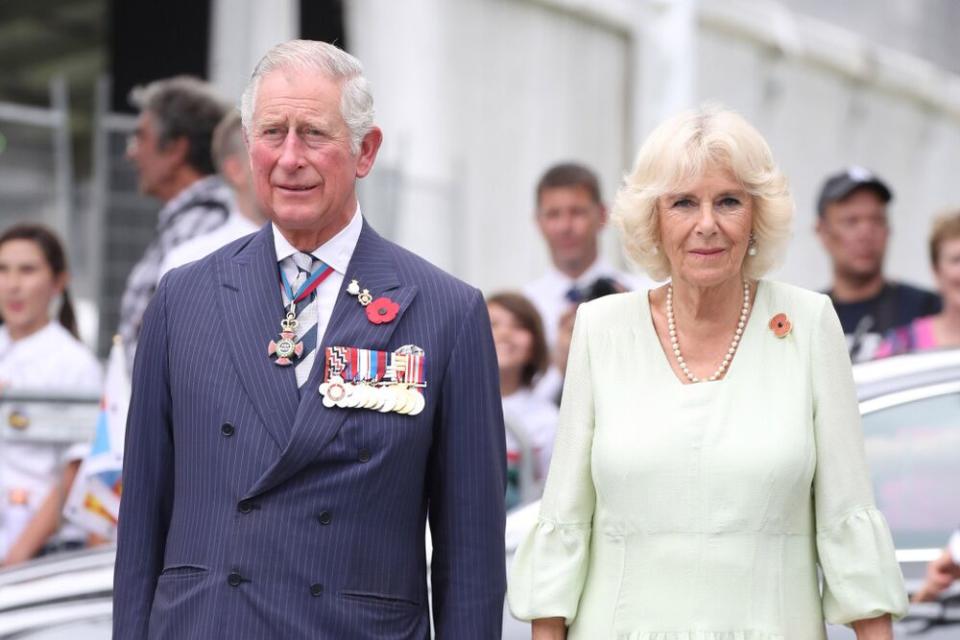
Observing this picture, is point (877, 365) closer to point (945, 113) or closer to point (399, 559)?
point (399, 559)

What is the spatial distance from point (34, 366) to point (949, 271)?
134 inches

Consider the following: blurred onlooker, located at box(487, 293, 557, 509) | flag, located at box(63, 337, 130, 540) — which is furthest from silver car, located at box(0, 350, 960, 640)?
blurred onlooker, located at box(487, 293, 557, 509)

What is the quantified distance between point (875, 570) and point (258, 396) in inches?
46.6

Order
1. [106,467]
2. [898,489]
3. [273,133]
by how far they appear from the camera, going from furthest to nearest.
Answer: [106,467] → [898,489] → [273,133]

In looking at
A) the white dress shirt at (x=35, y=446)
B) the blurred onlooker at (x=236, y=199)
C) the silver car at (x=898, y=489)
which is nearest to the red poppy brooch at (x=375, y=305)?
the silver car at (x=898, y=489)

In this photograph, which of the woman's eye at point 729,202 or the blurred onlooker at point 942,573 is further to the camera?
the blurred onlooker at point 942,573

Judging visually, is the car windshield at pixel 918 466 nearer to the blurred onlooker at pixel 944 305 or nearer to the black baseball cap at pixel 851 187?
the blurred onlooker at pixel 944 305

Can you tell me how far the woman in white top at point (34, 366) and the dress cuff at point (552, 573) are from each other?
3.31 m

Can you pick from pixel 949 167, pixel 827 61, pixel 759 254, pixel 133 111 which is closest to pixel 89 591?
pixel 759 254

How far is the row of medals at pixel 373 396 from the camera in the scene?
3.20m

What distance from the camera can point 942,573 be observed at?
406 centimetres

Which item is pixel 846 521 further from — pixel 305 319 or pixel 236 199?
pixel 236 199

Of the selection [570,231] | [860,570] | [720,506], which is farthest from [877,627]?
[570,231]

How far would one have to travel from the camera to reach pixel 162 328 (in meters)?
3.35
